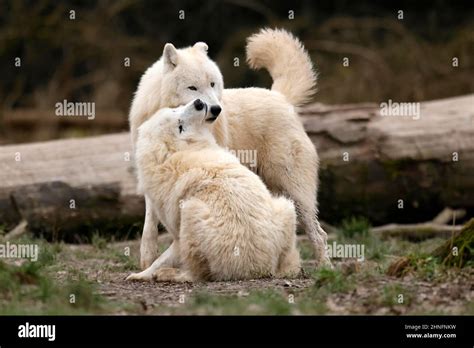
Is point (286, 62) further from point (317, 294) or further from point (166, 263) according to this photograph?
point (317, 294)

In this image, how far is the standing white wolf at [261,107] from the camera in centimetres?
847

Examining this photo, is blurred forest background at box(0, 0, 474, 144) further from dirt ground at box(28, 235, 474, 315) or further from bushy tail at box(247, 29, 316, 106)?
dirt ground at box(28, 235, 474, 315)

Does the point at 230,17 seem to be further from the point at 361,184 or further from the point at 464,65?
the point at 361,184

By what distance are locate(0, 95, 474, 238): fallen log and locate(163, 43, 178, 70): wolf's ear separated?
103 inches

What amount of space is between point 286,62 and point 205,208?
3053mm

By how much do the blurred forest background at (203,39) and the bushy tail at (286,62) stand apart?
8.17m

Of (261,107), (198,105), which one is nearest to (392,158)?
(261,107)

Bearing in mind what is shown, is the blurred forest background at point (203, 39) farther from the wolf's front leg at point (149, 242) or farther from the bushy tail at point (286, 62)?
the wolf's front leg at point (149, 242)

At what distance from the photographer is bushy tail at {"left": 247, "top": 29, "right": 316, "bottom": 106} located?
31.9 feet

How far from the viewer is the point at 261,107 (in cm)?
929

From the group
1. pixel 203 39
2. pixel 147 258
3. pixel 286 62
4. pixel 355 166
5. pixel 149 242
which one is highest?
pixel 203 39

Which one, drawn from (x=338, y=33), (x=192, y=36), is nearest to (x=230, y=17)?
(x=192, y=36)

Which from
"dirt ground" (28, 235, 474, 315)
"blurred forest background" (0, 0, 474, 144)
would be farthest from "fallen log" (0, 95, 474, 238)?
"blurred forest background" (0, 0, 474, 144)

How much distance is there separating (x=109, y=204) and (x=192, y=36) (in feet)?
35.8
